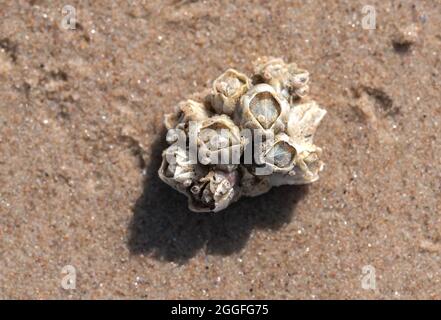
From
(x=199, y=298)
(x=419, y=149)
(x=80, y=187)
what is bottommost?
(x=199, y=298)

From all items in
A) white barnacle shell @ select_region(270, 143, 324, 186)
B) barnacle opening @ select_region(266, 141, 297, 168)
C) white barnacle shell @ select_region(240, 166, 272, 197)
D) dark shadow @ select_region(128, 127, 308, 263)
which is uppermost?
barnacle opening @ select_region(266, 141, 297, 168)

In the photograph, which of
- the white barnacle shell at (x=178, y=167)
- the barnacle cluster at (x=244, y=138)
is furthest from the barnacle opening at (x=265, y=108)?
the white barnacle shell at (x=178, y=167)

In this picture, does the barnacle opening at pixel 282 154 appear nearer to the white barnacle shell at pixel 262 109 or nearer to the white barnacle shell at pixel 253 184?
the white barnacle shell at pixel 262 109

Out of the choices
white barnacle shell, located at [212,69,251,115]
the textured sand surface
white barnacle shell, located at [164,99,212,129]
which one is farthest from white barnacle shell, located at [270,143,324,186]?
white barnacle shell, located at [164,99,212,129]

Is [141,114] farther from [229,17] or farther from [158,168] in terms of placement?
[229,17]

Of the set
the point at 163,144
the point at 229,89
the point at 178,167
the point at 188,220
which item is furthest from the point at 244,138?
the point at 188,220

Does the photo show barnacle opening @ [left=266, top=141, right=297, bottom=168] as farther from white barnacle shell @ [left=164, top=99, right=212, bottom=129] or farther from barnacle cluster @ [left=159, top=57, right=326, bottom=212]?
white barnacle shell @ [left=164, top=99, right=212, bottom=129]

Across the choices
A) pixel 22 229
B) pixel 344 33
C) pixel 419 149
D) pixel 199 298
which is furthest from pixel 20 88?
pixel 419 149

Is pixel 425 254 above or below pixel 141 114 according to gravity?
below
